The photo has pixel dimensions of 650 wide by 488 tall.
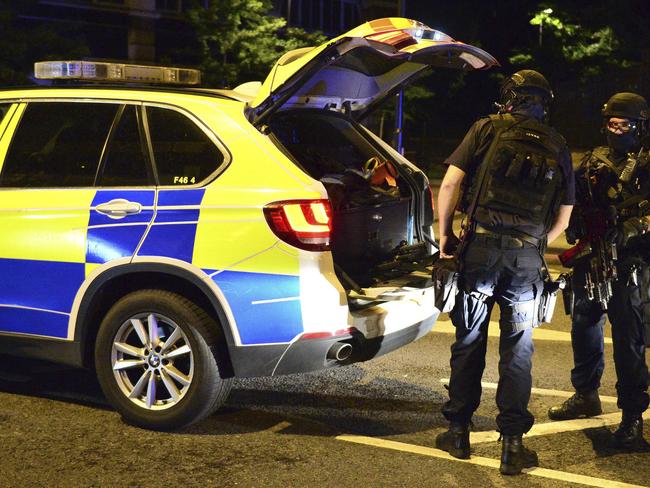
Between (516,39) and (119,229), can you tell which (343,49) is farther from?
(516,39)

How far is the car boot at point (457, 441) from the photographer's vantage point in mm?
4391

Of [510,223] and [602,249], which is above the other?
[510,223]

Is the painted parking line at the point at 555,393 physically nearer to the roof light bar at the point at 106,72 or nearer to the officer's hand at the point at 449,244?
the officer's hand at the point at 449,244

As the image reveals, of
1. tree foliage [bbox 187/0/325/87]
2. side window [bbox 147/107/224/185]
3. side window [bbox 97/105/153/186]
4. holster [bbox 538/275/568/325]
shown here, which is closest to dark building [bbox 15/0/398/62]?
tree foliage [bbox 187/0/325/87]

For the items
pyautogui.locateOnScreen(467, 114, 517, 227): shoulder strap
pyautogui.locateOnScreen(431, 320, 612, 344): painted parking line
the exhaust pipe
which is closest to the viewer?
pyautogui.locateOnScreen(467, 114, 517, 227): shoulder strap

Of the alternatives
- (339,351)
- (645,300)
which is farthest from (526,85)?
(339,351)

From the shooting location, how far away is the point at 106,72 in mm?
5234

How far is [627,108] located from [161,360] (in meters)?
2.51

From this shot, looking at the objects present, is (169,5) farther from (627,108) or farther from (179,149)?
(627,108)

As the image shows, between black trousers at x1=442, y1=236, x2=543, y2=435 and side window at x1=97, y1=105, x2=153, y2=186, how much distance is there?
161cm

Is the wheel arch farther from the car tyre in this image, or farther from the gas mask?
the gas mask

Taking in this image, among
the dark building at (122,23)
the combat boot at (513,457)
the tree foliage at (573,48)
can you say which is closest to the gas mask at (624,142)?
the combat boot at (513,457)

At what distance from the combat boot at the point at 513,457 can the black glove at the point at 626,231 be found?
104 cm

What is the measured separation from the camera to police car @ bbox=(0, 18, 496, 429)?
4426mm
